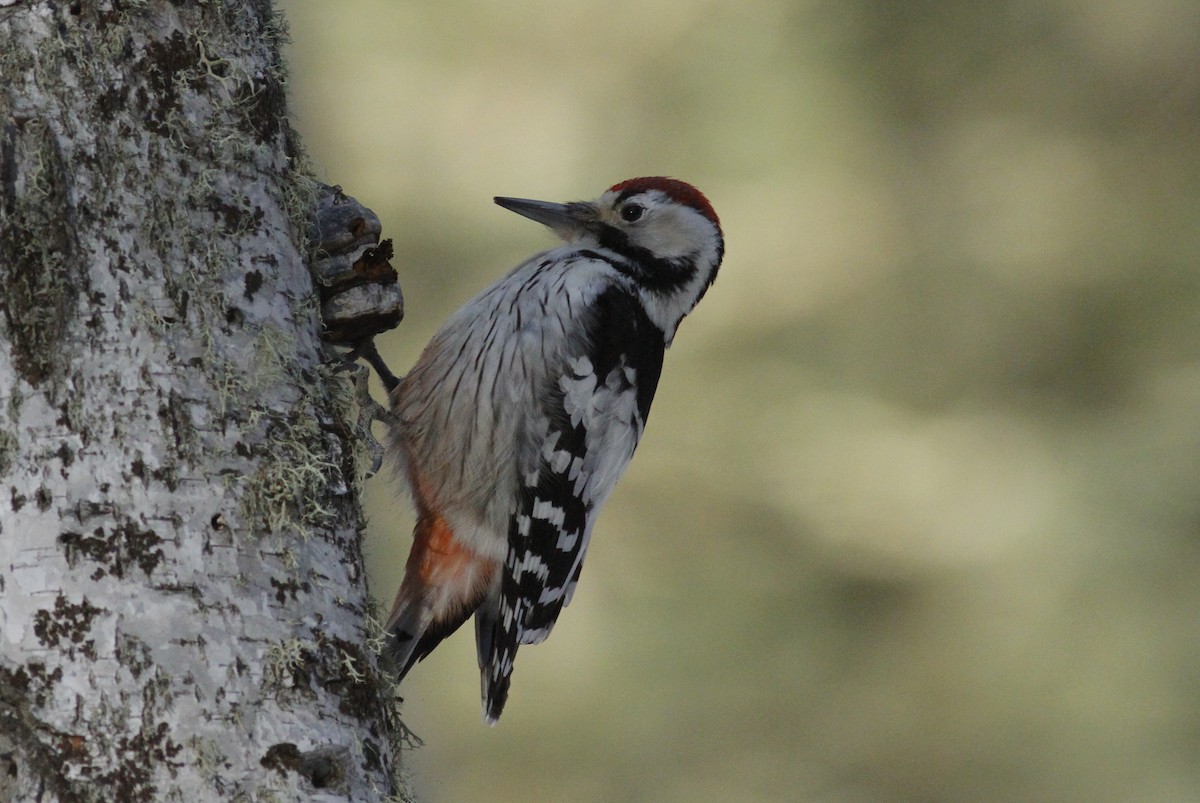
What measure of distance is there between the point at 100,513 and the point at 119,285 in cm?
30

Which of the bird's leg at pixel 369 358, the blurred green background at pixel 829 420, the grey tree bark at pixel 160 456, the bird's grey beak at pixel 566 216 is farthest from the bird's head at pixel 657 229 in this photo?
the blurred green background at pixel 829 420

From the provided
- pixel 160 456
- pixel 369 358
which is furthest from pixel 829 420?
pixel 160 456

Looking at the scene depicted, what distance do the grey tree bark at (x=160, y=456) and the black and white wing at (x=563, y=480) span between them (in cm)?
121

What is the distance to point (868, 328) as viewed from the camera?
235 inches

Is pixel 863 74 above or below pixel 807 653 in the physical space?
above

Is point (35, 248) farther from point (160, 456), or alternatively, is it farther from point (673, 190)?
point (673, 190)

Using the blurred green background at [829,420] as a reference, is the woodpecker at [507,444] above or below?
below

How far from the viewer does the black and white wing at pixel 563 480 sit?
3.13 m

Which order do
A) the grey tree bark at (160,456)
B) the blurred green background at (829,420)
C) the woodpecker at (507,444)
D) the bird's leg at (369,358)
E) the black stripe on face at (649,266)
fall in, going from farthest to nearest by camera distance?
the blurred green background at (829,420), the black stripe on face at (649,266), the woodpecker at (507,444), the bird's leg at (369,358), the grey tree bark at (160,456)

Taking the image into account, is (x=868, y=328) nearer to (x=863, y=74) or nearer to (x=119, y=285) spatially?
(x=863, y=74)

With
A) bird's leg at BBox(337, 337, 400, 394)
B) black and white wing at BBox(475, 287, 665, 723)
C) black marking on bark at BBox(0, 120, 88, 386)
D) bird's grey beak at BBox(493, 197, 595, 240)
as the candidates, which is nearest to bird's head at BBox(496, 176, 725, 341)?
bird's grey beak at BBox(493, 197, 595, 240)

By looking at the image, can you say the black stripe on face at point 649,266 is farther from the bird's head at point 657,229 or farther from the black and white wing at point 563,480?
the black and white wing at point 563,480

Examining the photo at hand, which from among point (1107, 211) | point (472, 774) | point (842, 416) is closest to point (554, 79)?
point (842, 416)

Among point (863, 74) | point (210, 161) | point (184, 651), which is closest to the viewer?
point (184, 651)
